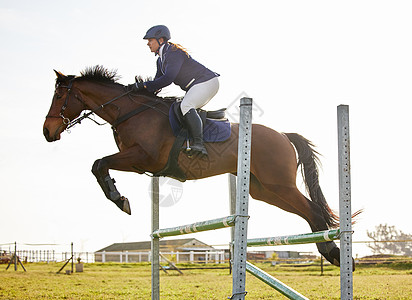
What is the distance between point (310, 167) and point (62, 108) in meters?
2.62

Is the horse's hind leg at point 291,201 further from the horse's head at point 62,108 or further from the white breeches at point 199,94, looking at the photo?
the horse's head at point 62,108

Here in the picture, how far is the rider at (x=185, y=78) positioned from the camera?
427 centimetres

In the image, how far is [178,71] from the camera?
14.3 ft

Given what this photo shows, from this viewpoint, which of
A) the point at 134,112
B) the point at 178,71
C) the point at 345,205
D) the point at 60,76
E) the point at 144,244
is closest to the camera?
the point at 345,205

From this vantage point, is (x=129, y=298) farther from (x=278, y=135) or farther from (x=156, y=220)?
(x=278, y=135)

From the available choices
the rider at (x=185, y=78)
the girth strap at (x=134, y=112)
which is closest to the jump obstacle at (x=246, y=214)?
the rider at (x=185, y=78)

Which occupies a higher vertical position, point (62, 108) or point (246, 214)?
point (62, 108)

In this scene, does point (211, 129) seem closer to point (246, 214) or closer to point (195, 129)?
point (195, 129)

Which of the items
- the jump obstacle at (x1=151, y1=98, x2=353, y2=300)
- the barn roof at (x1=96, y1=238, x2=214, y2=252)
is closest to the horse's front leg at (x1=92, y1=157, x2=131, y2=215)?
the jump obstacle at (x1=151, y1=98, x2=353, y2=300)

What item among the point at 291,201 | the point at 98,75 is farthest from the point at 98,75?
the point at 291,201

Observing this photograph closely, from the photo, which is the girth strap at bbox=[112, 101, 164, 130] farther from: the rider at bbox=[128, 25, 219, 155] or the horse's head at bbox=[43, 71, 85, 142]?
the horse's head at bbox=[43, 71, 85, 142]

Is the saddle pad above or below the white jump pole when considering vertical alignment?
above

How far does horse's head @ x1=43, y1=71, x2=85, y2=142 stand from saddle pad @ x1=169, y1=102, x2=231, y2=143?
1.02 m

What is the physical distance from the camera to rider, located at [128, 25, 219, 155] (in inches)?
168
